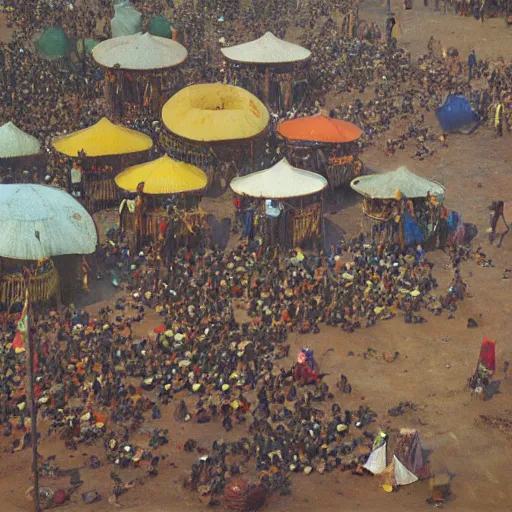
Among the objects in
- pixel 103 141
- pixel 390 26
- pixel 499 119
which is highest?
pixel 390 26

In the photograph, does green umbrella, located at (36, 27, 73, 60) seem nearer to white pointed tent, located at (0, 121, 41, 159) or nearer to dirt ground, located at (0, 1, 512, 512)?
white pointed tent, located at (0, 121, 41, 159)

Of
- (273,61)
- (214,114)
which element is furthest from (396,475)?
(273,61)

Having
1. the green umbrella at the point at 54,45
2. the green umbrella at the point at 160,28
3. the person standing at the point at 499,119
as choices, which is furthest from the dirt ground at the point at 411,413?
the green umbrella at the point at 160,28

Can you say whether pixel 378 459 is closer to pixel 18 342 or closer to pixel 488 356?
pixel 488 356

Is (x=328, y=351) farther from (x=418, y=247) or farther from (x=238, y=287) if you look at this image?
(x=418, y=247)

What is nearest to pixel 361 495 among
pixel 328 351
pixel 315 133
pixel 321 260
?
pixel 328 351

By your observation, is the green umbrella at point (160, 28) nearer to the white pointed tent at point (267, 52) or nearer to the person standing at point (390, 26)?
the white pointed tent at point (267, 52)
